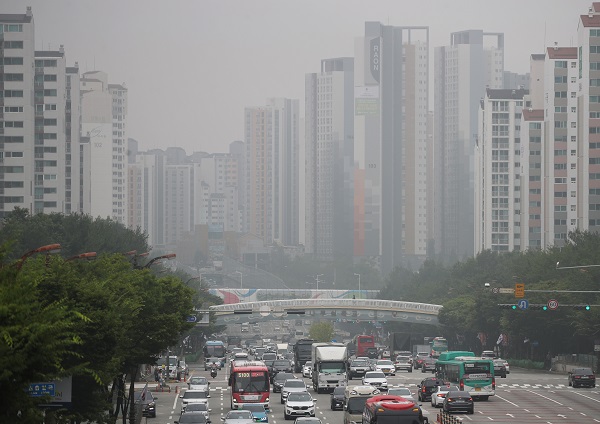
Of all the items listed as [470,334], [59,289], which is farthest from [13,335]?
[470,334]

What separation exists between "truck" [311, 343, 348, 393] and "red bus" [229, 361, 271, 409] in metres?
12.7

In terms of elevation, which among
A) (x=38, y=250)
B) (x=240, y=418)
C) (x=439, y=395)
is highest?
(x=38, y=250)

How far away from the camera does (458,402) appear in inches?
2447

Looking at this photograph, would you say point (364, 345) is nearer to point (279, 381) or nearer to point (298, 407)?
point (279, 381)

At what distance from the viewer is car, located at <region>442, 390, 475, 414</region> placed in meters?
62.1

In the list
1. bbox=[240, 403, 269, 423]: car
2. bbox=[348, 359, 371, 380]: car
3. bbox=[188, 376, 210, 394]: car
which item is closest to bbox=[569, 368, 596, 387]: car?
bbox=[348, 359, 371, 380]: car

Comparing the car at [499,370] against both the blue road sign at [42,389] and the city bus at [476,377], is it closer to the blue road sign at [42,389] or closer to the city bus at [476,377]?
the city bus at [476,377]

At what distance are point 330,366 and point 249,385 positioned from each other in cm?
1395

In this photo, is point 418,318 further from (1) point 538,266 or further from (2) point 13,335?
(2) point 13,335

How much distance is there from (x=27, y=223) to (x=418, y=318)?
237 ft

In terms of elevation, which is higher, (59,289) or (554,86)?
(554,86)

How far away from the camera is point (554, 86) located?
17688 centimetres

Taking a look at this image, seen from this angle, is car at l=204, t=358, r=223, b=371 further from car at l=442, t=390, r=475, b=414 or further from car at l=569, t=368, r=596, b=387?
car at l=442, t=390, r=475, b=414

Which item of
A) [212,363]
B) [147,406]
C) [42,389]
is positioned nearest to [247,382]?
[147,406]
